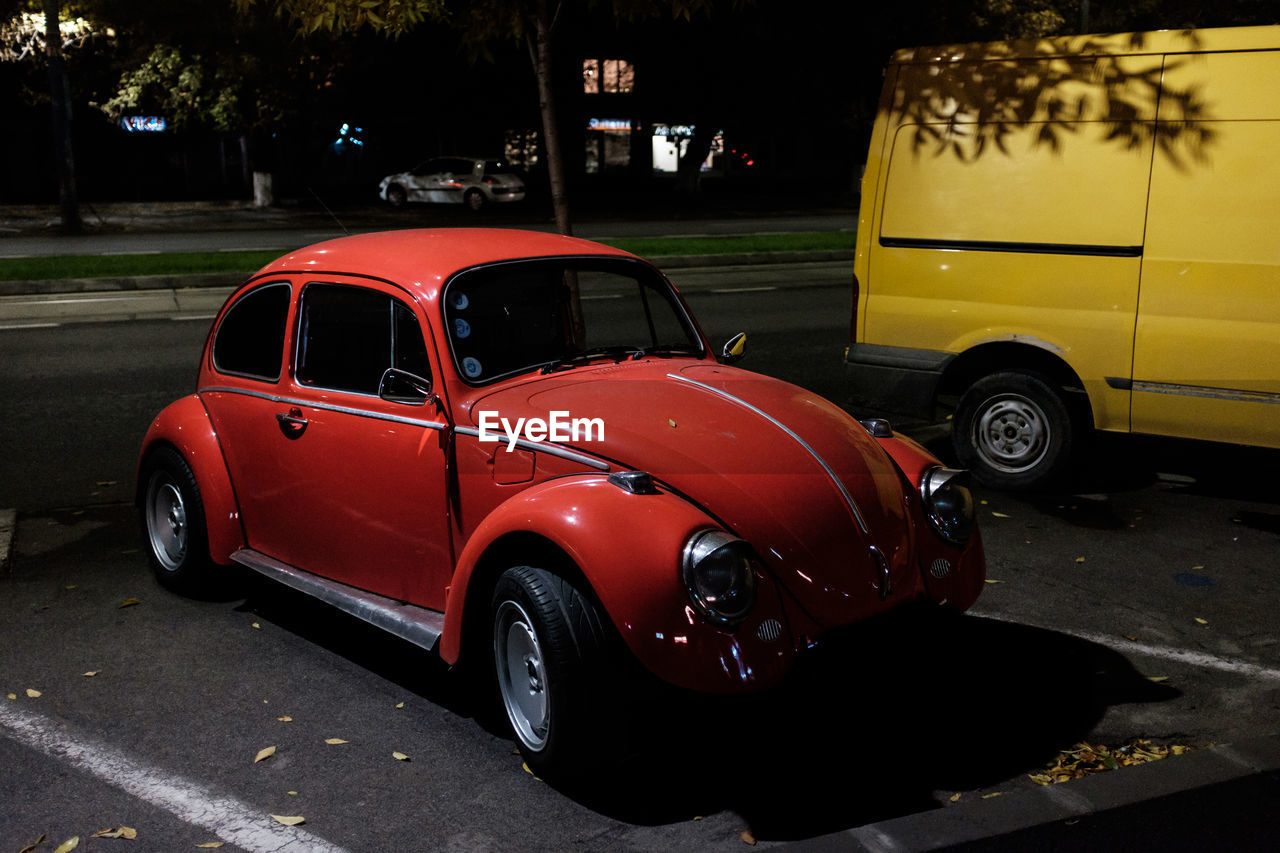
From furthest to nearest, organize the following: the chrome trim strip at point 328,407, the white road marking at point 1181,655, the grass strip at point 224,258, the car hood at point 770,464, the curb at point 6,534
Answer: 1. the grass strip at point 224,258
2. the curb at point 6,534
3. the white road marking at point 1181,655
4. the chrome trim strip at point 328,407
5. the car hood at point 770,464

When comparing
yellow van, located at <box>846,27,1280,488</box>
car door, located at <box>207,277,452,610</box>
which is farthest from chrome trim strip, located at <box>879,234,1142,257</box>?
car door, located at <box>207,277,452,610</box>

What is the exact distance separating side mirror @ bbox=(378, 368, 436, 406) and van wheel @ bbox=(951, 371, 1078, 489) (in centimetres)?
405

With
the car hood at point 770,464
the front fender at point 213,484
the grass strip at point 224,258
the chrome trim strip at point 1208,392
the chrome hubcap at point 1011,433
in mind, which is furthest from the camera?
the grass strip at point 224,258

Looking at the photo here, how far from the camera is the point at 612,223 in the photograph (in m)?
31.0

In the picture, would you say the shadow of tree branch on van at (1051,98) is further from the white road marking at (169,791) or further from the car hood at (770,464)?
the white road marking at (169,791)

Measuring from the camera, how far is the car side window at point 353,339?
4664 mm

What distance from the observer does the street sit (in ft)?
12.2

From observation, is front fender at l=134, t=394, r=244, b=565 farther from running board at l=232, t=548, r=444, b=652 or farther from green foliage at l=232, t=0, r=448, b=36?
green foliage at l=232, t=0, r=448, b=36

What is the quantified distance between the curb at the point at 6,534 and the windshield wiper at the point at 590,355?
318cm

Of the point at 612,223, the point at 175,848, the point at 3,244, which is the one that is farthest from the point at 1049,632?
the point at 612,223

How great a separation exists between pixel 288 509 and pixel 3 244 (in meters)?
22.2

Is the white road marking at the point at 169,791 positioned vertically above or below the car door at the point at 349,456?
below

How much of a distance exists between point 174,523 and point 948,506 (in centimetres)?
353

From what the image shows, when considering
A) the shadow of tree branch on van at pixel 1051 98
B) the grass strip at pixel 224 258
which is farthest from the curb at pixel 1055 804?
the grass strip at pixel 224 258
